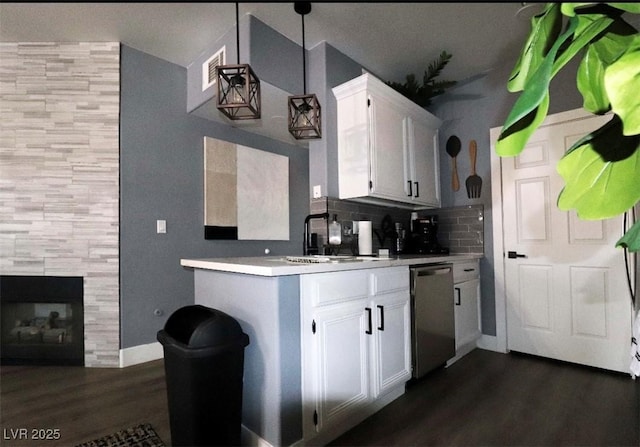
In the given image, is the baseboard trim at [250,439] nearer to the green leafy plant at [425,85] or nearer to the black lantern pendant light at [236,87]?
the black lantern pendant light at [236,87]

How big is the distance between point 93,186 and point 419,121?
2980 mm

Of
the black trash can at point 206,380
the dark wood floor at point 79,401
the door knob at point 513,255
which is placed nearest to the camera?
the black trash can at point 206,380

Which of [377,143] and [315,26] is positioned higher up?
[315,26]

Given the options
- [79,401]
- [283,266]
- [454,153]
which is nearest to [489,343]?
[454,153]

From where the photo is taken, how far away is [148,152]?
2.85 m

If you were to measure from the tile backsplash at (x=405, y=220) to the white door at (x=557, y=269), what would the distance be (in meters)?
0.28

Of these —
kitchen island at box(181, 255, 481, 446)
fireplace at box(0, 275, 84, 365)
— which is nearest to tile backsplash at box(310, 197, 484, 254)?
kitchen island at box(181, 255, 481, 446)

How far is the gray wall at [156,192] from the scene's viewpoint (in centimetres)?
272

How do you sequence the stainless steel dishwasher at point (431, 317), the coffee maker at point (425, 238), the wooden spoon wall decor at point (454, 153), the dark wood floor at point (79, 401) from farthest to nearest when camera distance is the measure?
the wooden spoon wall decor at point (454, 153) < the coffee maker at point (425, 238) < the stainless steel dishwasher at point (431, 317) < the dark wood floor at point (79, 401)

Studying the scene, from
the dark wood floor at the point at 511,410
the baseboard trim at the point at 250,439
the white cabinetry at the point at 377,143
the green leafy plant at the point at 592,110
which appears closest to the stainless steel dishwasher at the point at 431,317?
the dark wood floor at the point at 511,410

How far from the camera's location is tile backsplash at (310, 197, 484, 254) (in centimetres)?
258

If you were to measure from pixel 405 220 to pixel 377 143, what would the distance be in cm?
116

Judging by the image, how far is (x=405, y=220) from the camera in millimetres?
3414

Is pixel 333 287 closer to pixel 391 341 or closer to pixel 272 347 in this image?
pixel 272 347
